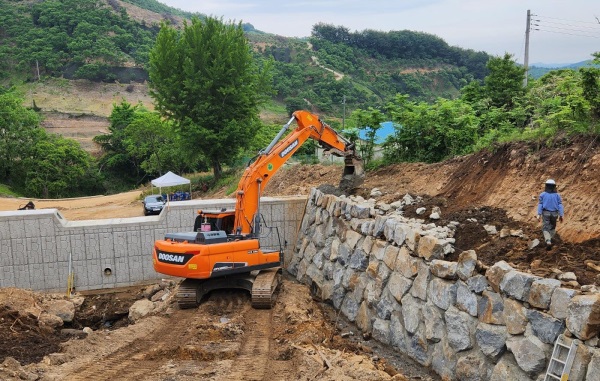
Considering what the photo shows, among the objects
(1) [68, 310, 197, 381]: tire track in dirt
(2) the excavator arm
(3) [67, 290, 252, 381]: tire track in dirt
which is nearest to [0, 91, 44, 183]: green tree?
(2) the excavator arm

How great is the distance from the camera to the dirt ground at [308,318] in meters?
9.01

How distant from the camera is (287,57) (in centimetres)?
8769

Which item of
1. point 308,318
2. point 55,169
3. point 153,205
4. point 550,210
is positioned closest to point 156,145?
point 55,169

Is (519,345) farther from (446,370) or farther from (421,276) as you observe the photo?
(421,276)

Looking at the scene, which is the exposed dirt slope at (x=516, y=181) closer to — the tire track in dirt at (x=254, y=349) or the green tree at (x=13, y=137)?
the tire track in dirt at (x=254, y=349)

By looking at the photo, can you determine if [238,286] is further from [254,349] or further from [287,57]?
[287,57]

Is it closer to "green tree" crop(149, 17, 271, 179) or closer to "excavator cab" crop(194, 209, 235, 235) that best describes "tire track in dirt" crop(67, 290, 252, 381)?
"excavator cab" crop(194, 209, 235, 235)

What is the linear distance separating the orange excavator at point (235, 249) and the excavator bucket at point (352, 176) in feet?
4.71

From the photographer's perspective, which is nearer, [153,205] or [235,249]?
[235,249]

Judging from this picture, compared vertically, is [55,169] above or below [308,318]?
below

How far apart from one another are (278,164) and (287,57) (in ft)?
250

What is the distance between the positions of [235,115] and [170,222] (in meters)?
14.4

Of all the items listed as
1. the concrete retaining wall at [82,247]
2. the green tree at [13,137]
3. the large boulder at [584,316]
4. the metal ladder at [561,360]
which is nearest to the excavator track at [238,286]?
the concrete retaining wall at [82,247]

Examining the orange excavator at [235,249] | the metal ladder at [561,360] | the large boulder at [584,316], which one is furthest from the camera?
the orange excavator at [235,249]
